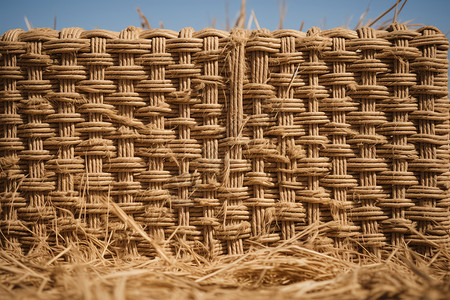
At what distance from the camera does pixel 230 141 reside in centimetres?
94

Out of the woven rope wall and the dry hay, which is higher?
the woven rope wall

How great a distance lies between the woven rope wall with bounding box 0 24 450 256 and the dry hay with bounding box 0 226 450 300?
Answer: 0.20 ft

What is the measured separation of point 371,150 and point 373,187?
12 cm

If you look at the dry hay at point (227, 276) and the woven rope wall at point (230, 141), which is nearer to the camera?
the dry hay at point (227, 276)

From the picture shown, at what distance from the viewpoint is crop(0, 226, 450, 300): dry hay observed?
1.91ft

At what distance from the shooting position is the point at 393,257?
906 mm

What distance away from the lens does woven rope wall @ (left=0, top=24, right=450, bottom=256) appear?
0.94 meters

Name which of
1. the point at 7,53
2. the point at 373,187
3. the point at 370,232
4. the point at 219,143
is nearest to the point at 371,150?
the point at 373,187

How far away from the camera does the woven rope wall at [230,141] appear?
3.08ft

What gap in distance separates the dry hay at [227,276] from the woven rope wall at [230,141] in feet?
0.20

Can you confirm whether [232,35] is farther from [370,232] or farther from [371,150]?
[370,232]

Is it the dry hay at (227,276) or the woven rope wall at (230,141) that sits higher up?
the woven rope wall at (230,141)

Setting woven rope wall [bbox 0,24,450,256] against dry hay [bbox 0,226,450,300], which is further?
woven rope wall [bbox 0,24,450,256]

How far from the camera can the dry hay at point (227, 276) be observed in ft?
1.91
